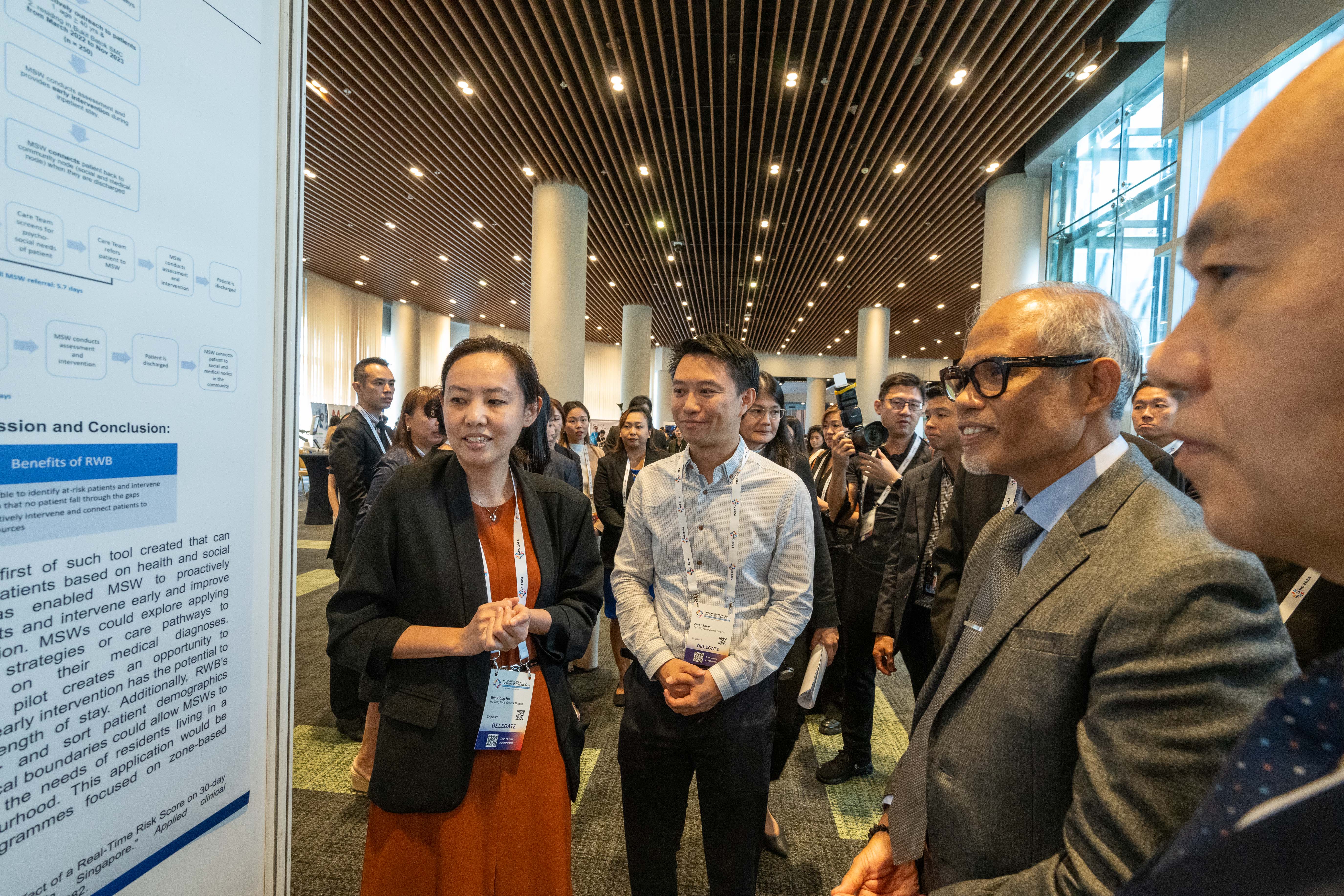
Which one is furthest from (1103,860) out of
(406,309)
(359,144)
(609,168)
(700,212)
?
(406,309)

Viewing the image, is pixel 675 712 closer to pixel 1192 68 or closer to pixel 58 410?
pixel 58 410

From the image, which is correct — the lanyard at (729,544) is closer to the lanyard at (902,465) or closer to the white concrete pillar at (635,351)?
the lanyard at (902,465)

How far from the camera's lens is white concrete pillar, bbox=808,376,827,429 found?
25547 millimetres

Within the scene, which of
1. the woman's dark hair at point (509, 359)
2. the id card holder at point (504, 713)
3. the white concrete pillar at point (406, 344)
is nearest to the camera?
the id card holder at point (504, 713)

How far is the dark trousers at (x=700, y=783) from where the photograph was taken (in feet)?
4.99

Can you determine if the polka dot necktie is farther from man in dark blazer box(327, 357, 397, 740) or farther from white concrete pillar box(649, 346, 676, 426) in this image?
white concrete pillar box(649, 346, 676, 426)

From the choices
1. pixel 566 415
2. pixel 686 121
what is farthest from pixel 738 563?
pixel 686 121

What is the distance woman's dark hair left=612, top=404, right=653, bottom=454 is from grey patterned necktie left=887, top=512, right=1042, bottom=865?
2.83 m

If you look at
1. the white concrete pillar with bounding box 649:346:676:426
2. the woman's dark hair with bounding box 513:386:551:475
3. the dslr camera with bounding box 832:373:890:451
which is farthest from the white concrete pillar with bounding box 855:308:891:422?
the woman's dark hair with bounding box 513:386:551:475

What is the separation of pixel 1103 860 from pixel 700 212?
9693 mm

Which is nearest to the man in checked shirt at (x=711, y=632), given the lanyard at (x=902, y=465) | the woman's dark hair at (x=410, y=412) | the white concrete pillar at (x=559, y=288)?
the lanyard at (x=902, y=465)

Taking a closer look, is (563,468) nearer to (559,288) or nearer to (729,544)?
(729,544)

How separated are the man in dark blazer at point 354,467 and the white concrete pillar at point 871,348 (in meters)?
13.4

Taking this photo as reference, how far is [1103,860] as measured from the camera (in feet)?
2.25
